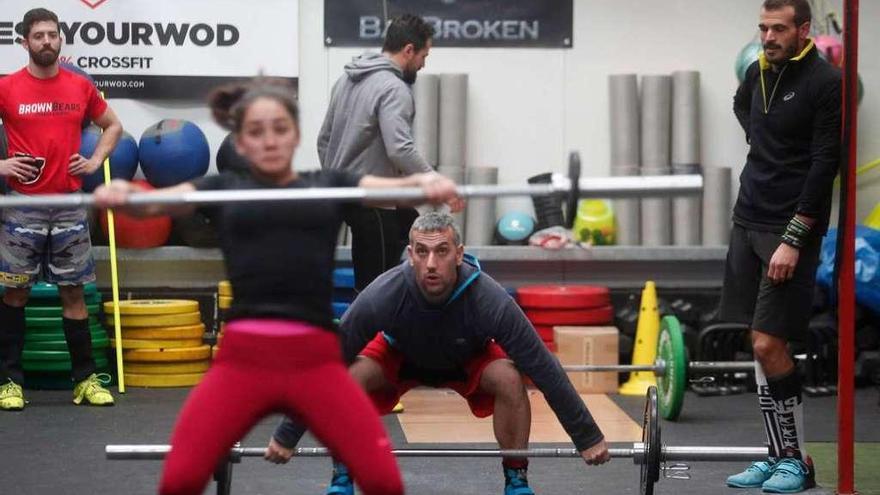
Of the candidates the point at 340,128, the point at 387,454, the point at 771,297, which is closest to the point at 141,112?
the point at 340,128

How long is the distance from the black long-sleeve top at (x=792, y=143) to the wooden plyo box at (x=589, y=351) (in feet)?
7.38

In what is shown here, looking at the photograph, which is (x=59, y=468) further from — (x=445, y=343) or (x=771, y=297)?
(x=771, y=297)

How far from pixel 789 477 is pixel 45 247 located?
3.26 metres

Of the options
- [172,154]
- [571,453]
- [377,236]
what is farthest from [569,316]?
[571,453]

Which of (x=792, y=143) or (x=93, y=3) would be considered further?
(x=93, y=3)

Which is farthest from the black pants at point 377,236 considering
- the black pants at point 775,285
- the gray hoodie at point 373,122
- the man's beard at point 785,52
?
the man's beard at point 785,52

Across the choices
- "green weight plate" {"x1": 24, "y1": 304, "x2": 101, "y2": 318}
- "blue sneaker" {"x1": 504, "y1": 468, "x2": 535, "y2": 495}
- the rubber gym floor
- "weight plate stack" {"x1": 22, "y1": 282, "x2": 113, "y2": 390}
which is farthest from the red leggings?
"green weight plate" {"x1": 24, "y1": 304, "x2": 101, "y2": 318}

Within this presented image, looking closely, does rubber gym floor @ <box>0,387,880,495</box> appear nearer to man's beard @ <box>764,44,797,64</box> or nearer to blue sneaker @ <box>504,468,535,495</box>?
blue sneaker @ <box>504,468,535,495</box>

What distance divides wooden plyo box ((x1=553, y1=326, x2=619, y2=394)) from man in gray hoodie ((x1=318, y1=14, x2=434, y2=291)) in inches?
61.0

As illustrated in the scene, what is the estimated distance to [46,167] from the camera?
612 cm

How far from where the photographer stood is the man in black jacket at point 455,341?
13.6 feet

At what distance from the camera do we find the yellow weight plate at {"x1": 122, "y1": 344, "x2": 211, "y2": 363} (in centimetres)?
687

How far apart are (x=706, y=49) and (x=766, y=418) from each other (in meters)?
3.39

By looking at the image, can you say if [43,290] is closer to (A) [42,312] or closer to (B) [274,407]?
(A) [42,312]
